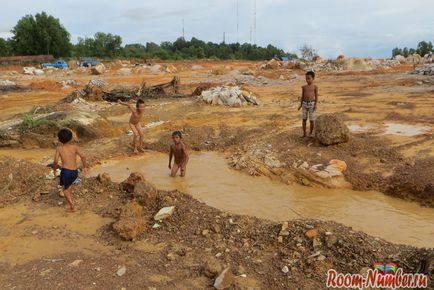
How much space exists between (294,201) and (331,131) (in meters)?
2.14

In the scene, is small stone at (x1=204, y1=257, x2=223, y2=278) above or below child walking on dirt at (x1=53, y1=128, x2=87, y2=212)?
below

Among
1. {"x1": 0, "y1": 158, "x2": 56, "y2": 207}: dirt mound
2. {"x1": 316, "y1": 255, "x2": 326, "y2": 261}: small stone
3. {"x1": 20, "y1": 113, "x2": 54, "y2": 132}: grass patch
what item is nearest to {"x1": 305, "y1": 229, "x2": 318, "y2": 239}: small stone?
{"x1": 316, "y1": 255, "x2": 326, "y2": 261}: small stone

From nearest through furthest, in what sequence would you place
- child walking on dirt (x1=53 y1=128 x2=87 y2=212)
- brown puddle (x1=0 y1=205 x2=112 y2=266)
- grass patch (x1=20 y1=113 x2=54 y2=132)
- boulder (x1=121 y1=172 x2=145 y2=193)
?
brown puddle (x1=0 y1=205 x2=112 y2=266), child walking on dirt (x1=53 y1=128 x2=87 y2=212), boulder (x1=121 y1=172 x2=145 y2=193), grass patch (x1=20 y1=113 x2=54 y2=132)

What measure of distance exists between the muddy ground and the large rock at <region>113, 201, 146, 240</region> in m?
0.08

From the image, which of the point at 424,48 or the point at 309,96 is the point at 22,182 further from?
the point at 424,48

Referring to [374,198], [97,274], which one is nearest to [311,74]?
[374,198]

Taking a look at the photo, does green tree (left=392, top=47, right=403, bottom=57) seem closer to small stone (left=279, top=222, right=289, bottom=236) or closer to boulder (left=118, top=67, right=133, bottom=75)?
boulder (left=118, top=67, right=133, bottom=75)

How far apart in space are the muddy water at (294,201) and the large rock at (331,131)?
4.80ft

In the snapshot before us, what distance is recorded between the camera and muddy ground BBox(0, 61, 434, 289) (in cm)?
380

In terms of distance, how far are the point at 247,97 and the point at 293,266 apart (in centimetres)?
1047

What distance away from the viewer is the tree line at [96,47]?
137ft

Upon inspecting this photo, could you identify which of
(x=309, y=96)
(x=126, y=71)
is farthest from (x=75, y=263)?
(x=126, y=71)

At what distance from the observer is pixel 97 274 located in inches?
152

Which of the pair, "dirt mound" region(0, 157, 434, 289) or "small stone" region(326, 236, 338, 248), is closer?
"dirt mound" region(0, 157, 434, 289)
